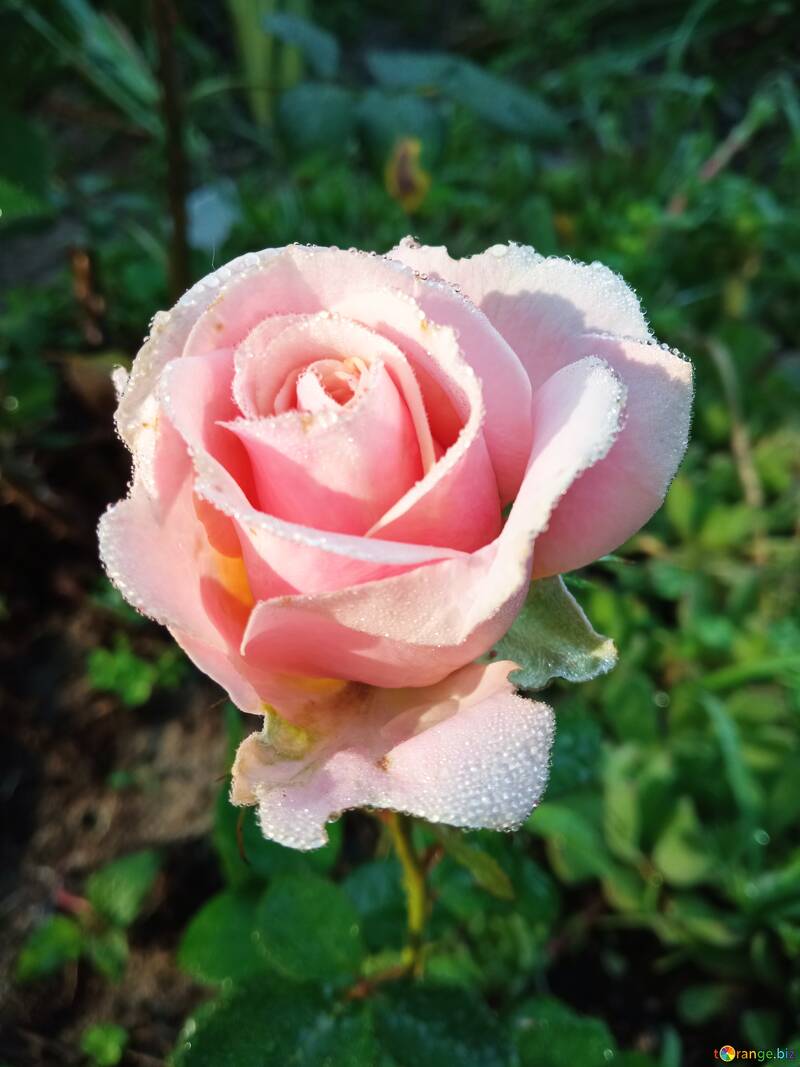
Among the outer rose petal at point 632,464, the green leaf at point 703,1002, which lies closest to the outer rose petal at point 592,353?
the outer rose petal at point 632,464

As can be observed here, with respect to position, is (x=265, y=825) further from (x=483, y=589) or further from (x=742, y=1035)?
(x=742, y=1035)

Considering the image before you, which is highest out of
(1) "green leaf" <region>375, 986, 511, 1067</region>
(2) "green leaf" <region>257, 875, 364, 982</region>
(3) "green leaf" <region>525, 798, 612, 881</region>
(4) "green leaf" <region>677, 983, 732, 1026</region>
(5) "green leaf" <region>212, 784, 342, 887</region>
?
(2) "green leaf" <region>257, 875, 364, 982</region>

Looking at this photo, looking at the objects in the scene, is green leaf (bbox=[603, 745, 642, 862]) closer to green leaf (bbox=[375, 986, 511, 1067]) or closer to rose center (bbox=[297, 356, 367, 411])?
green leaf (bbox=[375, 986, 511, 1067])

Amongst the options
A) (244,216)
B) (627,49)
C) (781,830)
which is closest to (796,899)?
(781,830)

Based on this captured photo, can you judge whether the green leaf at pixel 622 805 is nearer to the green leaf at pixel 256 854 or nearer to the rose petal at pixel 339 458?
the green leaf at pixel 256 854

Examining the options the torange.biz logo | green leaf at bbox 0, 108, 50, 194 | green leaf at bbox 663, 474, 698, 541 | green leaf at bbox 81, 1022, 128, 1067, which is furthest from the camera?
green leaf at bbox 663, 474, 698, 541

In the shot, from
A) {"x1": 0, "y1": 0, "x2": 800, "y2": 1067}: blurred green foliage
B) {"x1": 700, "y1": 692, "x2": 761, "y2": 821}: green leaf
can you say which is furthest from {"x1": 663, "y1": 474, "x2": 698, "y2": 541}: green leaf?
{"x1": 700, "y1": 692, "x2": 761, "y2": 821}: green leaf

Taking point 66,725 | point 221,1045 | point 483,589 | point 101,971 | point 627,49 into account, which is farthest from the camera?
point 627,49
